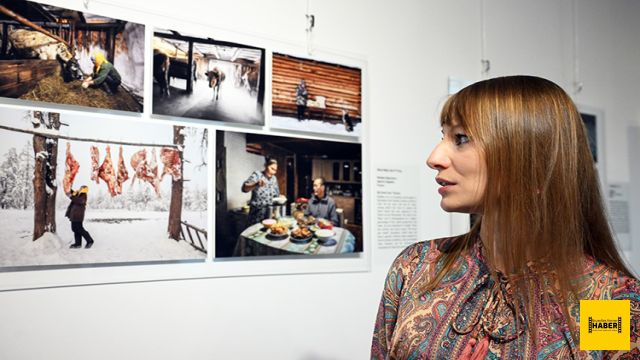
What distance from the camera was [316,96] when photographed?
155 cm

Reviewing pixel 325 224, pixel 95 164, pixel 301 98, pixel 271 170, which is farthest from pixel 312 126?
pixel 95 164

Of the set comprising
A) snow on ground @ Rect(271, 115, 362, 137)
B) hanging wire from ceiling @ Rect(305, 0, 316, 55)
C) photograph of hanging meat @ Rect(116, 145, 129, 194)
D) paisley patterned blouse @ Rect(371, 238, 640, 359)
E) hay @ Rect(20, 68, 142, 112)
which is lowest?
paisley patterned blouse @ Rect(371, 238, 640, 359)

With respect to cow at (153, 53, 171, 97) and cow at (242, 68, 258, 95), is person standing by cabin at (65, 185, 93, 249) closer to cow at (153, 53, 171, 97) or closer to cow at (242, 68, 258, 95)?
cow at (153, 53, 171, 97)

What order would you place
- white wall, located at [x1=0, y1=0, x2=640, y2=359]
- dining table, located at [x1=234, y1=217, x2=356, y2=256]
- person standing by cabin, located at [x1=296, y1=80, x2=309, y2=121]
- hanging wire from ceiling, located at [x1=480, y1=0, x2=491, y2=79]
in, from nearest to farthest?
white wall, located at [x1=0, y1=0, x2=640, y2=359] < dining table, located at [x1=234, y1=217, x2=356, y2=256] < person standing by cabin, located at [x1=296, y1=80, x2=309, y2=121] < hanging wire from ceiling, located at [x1=480, y1=0, x2=491, y2=79]

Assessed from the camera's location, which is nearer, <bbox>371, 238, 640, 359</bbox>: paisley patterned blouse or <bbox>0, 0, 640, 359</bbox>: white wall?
<bbox>371, 238, 640, 359</bbox>: paisley patterned blouse

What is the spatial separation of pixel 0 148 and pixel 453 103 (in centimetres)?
100

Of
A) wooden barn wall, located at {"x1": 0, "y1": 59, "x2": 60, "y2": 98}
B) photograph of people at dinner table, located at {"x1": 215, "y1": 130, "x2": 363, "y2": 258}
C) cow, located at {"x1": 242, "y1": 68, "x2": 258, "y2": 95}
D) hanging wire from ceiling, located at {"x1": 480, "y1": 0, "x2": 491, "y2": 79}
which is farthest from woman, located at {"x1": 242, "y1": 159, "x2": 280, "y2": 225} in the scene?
hanging wire from ceiling, located at {"x1": 480, "y1": 0, "x2": 491, "y2": 79}

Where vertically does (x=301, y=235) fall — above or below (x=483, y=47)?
below

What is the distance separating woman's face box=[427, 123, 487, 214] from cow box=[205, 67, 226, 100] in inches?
26.8

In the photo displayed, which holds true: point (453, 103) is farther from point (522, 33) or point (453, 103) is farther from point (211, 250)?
point (522, 33)

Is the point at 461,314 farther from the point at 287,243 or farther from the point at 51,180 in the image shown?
the point at 51,180

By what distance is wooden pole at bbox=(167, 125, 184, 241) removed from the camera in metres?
1.28

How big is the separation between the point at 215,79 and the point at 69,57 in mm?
372

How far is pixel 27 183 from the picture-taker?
1111mm
